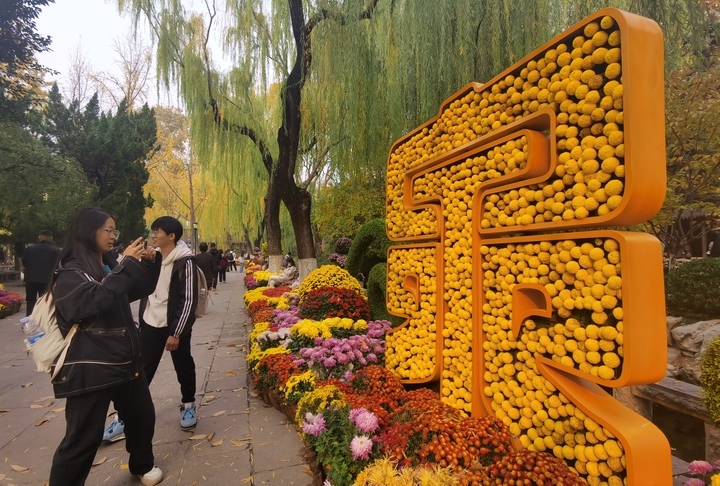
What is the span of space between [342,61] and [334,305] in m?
3.72

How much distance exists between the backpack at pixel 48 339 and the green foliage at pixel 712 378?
412cm

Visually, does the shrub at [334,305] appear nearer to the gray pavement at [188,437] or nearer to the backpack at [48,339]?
the gray pavement at [188,437]

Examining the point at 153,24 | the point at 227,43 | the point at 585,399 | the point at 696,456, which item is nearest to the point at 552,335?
the point at 585,399

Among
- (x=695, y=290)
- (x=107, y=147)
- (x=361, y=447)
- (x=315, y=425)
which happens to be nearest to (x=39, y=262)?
(x=315, y=425)

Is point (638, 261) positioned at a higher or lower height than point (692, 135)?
lower

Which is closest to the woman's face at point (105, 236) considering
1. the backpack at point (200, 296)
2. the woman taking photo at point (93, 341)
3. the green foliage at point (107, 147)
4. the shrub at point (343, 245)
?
the woman taking photo at point (93, 341)

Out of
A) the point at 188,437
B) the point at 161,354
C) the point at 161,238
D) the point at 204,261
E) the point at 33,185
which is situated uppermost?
the point at 33,185

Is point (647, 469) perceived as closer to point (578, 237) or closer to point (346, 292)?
point (578, 237)

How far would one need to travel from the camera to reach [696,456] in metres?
3.90

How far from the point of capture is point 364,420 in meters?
2.44

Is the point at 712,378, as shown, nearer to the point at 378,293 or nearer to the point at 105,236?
the point at 378,293

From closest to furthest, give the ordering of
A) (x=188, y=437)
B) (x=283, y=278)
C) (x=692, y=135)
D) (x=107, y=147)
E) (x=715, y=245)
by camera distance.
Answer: (x=188, y=437)
(x=692, y=135)
(x=283, y=278)
(x=715, y=245)
(x=107, y=147)

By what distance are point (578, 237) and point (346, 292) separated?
4.18 meters

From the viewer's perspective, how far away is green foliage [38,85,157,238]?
1658 cm
